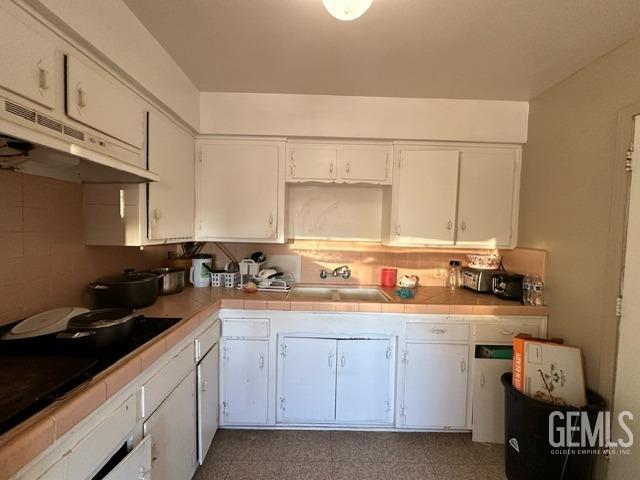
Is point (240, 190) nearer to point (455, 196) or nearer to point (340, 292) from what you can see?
point (340, 292)

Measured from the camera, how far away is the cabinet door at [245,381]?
1857 mm

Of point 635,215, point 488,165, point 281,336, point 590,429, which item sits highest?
point 488,165

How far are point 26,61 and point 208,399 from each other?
5.68 feet

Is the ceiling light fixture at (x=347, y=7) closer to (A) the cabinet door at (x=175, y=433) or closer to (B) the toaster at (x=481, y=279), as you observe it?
(A) the cabinet door at (x=175, y=433)

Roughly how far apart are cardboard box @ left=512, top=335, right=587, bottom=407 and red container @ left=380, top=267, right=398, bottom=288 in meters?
0.99

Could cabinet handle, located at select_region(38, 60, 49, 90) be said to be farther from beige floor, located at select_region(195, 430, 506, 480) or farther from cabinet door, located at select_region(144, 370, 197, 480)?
beige floor, located at select_region(195, 430, 506, 480)

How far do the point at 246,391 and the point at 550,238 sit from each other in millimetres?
2277

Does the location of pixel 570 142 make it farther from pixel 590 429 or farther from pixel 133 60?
pixel 133 60

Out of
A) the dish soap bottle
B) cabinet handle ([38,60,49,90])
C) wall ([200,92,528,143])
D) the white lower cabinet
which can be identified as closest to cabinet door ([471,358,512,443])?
the white lower cabinet

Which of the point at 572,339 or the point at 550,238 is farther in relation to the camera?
the point at 550,238

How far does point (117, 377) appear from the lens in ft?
2.96

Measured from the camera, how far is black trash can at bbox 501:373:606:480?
1.41 meters

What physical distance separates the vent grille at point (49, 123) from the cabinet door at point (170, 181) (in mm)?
556

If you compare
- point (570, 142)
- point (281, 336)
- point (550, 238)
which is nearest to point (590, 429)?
point (550, 238)
